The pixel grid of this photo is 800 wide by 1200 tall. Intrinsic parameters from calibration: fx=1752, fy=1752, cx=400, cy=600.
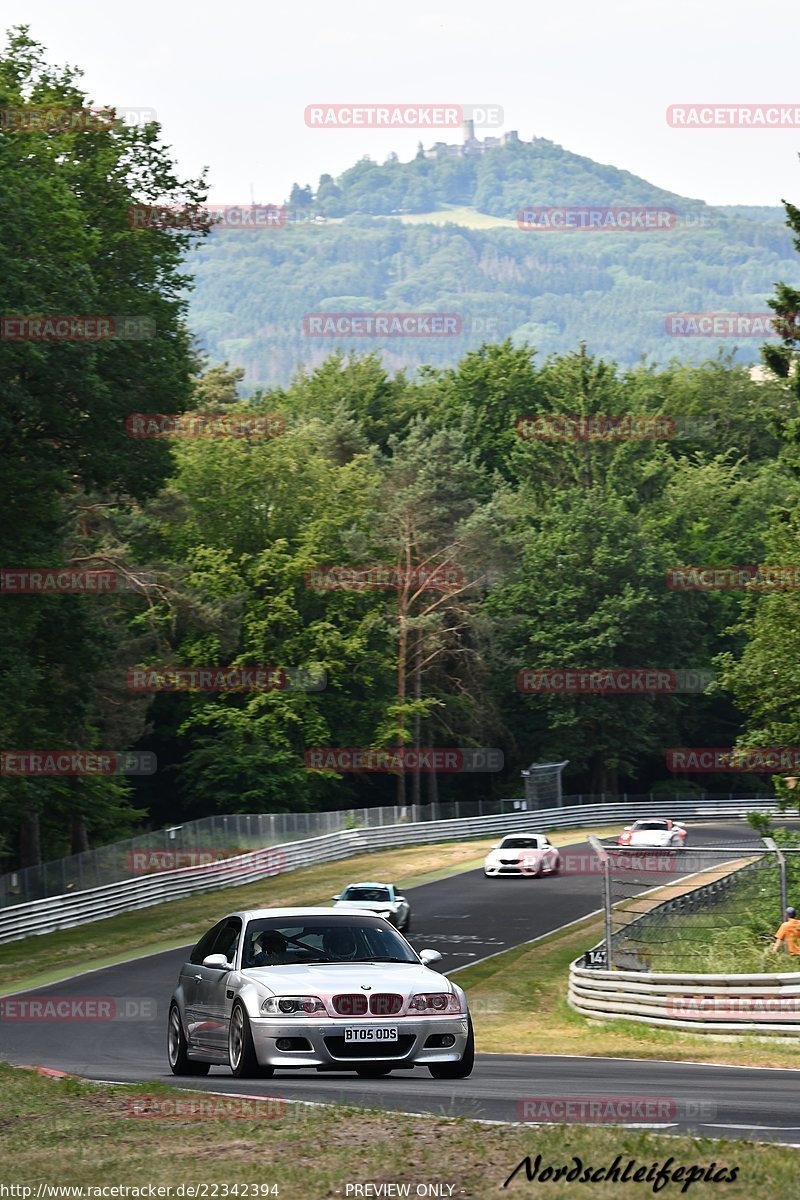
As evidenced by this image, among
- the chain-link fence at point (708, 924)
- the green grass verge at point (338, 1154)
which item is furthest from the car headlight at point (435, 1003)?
the chain-link fence at point (708, 924)

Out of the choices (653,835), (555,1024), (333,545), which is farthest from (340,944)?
(333,545)

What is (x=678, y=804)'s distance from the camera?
279ft

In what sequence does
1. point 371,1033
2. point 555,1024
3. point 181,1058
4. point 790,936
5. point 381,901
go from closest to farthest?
point 371,1033 < point 181,1058 < point 790,936 < point 555,1024 < point 381,901

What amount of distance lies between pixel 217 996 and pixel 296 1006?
117 centimetres

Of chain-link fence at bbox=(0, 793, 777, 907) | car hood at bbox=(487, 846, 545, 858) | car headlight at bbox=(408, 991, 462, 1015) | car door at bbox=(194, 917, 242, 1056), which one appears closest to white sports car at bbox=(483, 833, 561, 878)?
car hood at bbox=(487, 846, 545, 858)

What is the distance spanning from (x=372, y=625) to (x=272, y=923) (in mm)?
62276

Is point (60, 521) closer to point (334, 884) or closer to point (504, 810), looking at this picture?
point (334, 884)

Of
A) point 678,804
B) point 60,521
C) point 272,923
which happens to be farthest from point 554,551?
point 272,923

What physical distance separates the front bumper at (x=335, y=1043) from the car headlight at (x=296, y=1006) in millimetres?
58

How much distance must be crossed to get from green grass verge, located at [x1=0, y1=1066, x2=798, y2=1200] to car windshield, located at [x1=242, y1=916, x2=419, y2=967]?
3084mm

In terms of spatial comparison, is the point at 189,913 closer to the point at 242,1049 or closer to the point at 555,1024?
the point at 555,1024

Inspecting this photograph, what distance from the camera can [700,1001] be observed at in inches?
838

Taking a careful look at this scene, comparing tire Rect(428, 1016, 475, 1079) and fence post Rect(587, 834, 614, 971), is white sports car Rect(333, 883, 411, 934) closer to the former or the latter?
fence post Rect(587, 834, 614, 971)

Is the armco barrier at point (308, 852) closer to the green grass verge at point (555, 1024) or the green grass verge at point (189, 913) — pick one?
the green grass verge at point (189, 913)
